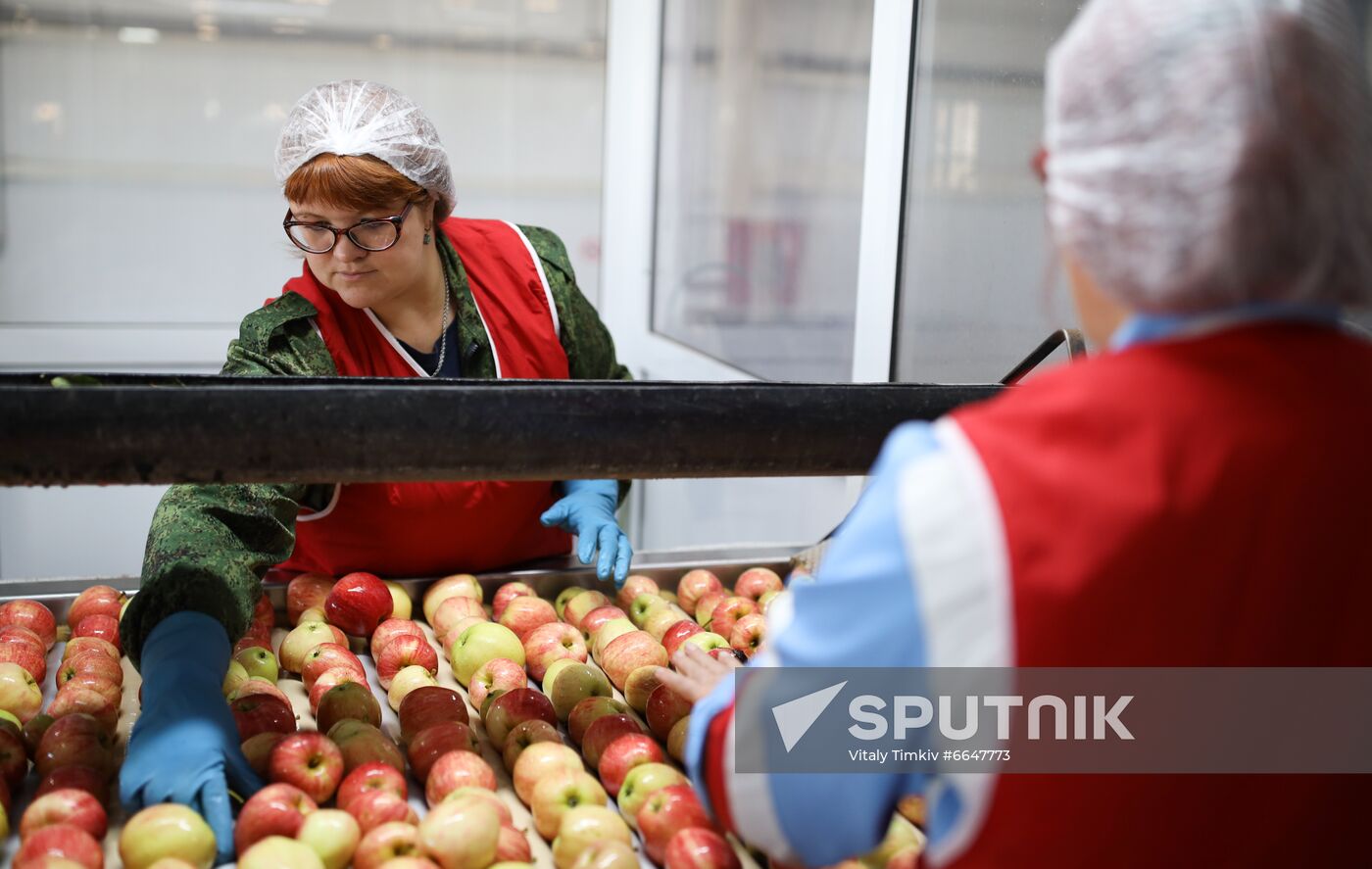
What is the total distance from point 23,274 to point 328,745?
3.73 m

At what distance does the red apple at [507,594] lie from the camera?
1.97 m

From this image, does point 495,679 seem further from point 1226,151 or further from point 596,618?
point 1226,151

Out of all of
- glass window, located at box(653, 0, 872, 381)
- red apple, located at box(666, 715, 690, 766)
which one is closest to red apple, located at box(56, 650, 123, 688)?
red apple, located at box(666, 715, 690, 766)

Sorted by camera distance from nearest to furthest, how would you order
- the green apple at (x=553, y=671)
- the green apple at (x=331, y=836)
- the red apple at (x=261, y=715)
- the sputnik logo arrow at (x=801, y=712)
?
the sputnik logo arrow at (x=801, y=712), the green apple at (x=331, y=836), the red apple at (x=261, y=715), the green apple at (x=553, y=671)

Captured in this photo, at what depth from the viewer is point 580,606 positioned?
2.01 metres

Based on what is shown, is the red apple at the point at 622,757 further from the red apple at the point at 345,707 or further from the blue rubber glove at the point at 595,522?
the blue rubber glove at the point at 595,522

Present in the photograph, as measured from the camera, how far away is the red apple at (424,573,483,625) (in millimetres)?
1986

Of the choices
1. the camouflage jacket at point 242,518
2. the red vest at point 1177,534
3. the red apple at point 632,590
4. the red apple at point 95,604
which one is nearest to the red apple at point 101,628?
the red apple at point 95,604

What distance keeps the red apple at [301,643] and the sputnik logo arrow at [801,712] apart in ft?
3.40

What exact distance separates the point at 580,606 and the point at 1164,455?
1375 mm

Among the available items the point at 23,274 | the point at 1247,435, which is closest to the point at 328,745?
the point at 1247,435

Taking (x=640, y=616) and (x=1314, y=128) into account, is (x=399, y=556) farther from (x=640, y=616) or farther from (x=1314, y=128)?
(x=1314, y=128)

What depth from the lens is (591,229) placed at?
5.10 meters

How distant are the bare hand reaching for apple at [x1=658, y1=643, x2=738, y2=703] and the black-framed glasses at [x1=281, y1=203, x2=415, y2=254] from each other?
3.67 ft
